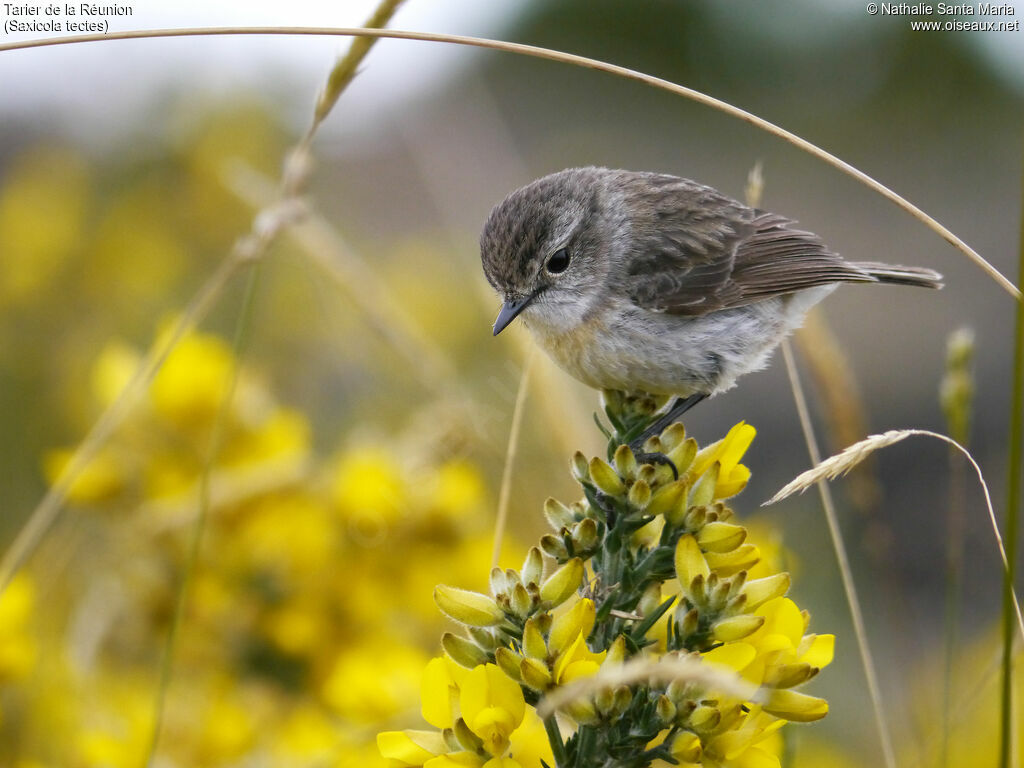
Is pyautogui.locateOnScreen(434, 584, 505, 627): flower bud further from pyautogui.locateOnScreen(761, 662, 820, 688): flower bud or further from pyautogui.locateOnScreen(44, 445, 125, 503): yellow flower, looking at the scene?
pyautogui.locateOnScreen(44, 445, 125, 503): yellow flower

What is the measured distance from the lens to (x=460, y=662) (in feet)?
4.61

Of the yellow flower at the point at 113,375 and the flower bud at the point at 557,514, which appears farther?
the yellow flower at the point at 113,375

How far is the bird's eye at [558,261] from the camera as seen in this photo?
3.10 m

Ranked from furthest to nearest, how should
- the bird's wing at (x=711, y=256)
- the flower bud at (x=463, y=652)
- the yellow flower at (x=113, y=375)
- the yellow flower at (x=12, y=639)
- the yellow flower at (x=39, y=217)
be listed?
the yellow flower at (x=39, y=217) → the bird's wing at (x=711, y=256) → the yellow flower at (x=113, y=375) → the yellow flower at (x=12, y=639) → the flower bud at (x=463, y=652)

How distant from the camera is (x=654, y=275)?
10.2 ft

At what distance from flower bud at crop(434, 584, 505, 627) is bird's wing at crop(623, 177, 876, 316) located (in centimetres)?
176

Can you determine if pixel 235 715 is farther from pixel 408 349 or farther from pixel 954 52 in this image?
pixel 954 52

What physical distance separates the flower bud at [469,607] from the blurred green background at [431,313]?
0.85 m

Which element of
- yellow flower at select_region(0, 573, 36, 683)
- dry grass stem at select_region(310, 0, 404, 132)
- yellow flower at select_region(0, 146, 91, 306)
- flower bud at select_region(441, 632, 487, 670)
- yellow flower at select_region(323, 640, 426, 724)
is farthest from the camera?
yellow flower at select_region(0, 146, 91, 306)

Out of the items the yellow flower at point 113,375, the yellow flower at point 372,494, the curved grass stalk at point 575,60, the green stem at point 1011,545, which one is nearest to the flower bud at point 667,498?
the green stem at point 1011,545

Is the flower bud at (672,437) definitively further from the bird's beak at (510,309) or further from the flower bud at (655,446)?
the bird's beak at (510,309)

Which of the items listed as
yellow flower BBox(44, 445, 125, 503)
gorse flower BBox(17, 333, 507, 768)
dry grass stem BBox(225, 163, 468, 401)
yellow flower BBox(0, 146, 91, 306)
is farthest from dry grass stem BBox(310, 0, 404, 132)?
yellow flower BBox(0, 146, 91, 306)

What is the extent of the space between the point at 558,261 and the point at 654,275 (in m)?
0.30

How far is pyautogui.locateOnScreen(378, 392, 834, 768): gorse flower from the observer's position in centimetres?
133
